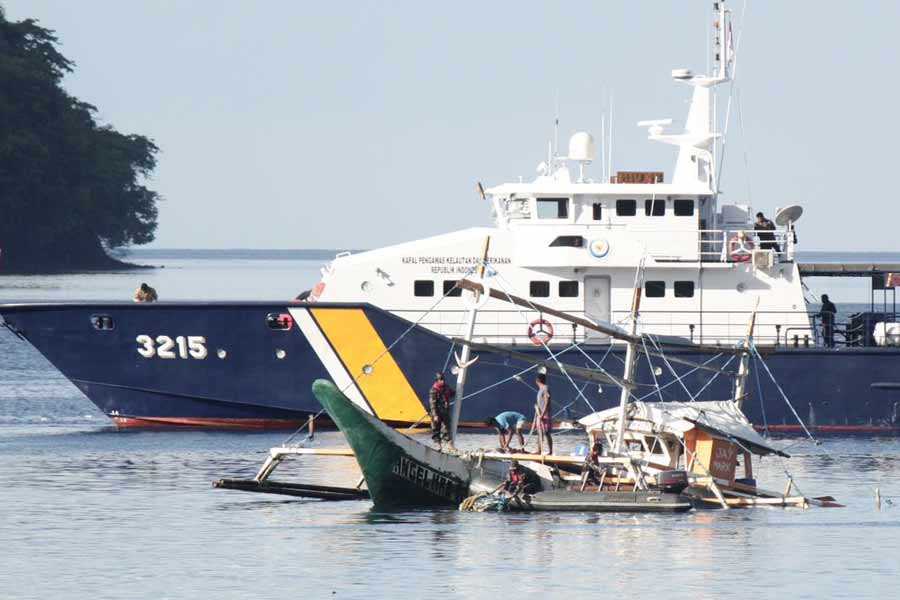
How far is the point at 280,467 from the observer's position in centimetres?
4019

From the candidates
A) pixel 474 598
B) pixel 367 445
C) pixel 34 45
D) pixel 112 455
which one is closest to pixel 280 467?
pixel 112 455

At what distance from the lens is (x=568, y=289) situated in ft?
145

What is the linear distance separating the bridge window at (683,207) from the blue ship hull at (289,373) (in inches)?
128

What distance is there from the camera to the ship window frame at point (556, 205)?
44.4 m

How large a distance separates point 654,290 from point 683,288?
Answer: 2.07ft

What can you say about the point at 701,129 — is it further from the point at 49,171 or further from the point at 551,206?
the point at 49,171

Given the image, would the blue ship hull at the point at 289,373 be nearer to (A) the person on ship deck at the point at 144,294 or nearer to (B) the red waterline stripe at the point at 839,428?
(B) the red waterline stripe at the point at 839,428

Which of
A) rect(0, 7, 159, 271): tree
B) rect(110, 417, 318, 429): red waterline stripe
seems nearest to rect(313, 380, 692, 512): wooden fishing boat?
rect(110, 417, 318, 429): red waterline stripe

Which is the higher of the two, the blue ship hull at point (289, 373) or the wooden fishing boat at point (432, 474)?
the blue ship hull at point (289, 373)

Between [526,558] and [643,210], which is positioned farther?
[643,210]

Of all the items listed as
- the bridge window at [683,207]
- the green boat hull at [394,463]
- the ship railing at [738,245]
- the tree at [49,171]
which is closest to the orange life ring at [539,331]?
the ship railing at [738,245]

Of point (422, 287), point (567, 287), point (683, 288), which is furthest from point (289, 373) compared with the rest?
point (683, 288)

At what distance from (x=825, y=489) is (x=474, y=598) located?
1156 centimetres

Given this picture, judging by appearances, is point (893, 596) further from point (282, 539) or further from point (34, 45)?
point (34, 45)
